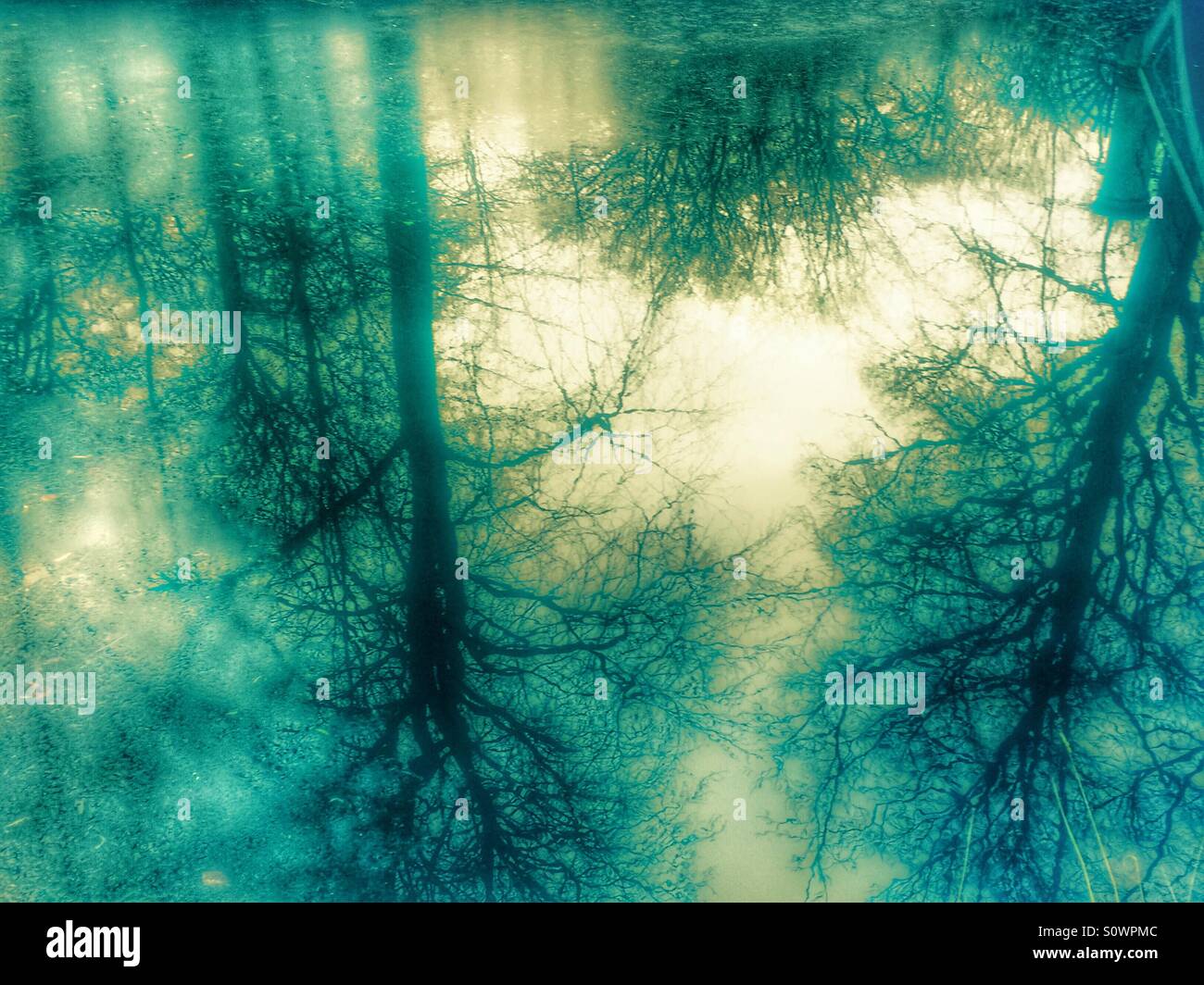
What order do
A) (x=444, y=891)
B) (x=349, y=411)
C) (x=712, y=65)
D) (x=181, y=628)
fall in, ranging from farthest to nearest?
(x=712, y=65), (x=349, y=411), (x=181, y=628), (x=444, y=891)

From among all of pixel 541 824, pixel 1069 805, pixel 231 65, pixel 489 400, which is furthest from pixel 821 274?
pixel 231 65

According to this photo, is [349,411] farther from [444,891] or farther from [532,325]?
[444,891]

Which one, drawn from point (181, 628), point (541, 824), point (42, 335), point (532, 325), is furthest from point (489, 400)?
point (42, 335)

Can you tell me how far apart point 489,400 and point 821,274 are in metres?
1.76

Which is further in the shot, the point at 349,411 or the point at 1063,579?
the point at 349,411

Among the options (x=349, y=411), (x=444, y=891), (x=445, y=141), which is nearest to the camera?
(x=444, y=891)

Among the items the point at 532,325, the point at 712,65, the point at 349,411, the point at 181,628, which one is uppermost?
the point at 712,65

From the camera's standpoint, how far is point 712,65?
5.56 metres

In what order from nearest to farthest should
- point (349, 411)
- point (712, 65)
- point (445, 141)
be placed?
point (349, 411), point (445, 141), point (712, 65)

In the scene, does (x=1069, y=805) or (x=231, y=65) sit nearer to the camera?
(x=1069, y=805)

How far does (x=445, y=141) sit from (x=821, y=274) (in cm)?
Answer: 234

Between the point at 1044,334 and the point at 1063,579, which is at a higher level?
the point at 1044,334

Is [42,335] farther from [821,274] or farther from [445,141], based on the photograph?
[821,274]

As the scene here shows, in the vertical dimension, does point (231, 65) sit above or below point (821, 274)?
above
